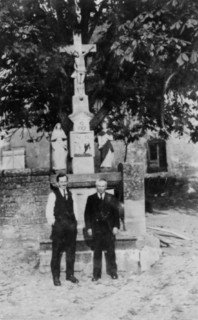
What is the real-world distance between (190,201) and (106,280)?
358 inches

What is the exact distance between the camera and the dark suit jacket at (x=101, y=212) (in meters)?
6.98

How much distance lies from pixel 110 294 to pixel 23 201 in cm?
559

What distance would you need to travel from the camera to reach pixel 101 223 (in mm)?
7020

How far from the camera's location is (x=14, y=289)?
6727 millimetres

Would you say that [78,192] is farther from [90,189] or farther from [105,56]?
[105,56]

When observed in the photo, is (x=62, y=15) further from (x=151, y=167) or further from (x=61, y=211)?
(x=151, y=167)

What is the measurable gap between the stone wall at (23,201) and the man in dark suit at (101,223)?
450 cm

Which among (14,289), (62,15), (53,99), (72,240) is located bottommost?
(14,289)

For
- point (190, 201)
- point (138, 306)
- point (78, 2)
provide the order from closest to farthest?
point (138, 306) < point (78, 2) < point (190, 201)

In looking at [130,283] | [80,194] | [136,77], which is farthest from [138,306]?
[136,77]

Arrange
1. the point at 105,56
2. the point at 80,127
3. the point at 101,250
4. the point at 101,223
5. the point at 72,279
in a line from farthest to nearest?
the point at 105,56 < the point at 80,127 < the point at 101,250 < the point at 101,223 < the point at 72,279

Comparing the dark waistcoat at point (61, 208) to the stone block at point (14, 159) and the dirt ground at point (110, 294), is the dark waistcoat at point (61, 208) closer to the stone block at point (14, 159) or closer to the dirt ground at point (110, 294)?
the dirt ground at point (110, 294)

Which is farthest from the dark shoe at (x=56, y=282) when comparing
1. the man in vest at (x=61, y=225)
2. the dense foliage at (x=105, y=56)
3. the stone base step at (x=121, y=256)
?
the dense foliage at (x=105, y=56)

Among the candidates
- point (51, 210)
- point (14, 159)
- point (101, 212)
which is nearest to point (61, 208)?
point (51, 210)
